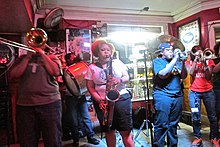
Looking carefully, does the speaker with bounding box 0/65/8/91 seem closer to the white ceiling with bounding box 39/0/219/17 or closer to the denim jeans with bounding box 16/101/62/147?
the white ceiling with bounding box 39/0/219/17

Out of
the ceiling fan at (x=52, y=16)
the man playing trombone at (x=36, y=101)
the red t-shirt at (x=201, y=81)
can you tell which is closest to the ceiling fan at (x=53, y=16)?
the ceiling fan at (x=52, y=16)

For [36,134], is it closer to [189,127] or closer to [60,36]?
[60,36]

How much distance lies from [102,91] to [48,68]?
54 cm

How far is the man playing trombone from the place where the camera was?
5.15 feet

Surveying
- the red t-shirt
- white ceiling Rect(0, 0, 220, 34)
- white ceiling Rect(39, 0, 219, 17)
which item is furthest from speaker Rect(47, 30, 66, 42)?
the red t-shirt

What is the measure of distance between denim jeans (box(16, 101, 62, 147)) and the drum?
0.95m

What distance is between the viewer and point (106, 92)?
1.90m

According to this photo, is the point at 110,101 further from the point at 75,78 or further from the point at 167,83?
the point at 75,78

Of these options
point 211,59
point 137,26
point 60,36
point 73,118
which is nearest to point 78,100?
point 73,118

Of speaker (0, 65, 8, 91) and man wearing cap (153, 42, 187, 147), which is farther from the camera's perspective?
speaker (0, 65, 8, 91)

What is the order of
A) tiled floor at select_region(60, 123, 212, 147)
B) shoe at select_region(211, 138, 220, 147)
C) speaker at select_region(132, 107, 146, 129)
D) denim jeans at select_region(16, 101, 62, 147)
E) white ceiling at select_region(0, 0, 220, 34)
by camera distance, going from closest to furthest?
denim jeans at select_region(16, 101, 62, 147) < shoe at select_region(211, 138, 220, 147) < tiled floor at select_region(60, 123, 212, 147) < speaker at select_region(132, 107, 146, 129) < white ceiling at select_region(0, 0, 220, 34)

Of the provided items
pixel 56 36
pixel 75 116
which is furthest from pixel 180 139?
pixel 56 36

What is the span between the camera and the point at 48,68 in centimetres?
166

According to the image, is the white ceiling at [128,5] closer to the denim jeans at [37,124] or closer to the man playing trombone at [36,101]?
the man playing trombone at [36,101]
